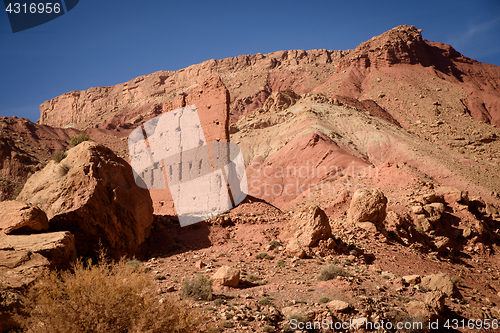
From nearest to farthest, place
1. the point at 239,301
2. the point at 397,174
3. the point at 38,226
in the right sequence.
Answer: the point at 239,301 → the point at 38,226 → the point at 397,174

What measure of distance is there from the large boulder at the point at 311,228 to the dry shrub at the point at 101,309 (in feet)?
27.7

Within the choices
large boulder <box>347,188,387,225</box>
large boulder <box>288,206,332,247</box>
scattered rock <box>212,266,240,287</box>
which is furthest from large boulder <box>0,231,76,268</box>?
large boulder <box>347,188,387,225</box>

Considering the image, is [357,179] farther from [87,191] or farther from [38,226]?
[38,226]

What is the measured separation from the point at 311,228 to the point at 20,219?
1014cm

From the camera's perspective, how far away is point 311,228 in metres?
13.5

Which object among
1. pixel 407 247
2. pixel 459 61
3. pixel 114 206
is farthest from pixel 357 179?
pixel 459 61

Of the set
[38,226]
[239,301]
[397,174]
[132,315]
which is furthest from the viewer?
[397,174]

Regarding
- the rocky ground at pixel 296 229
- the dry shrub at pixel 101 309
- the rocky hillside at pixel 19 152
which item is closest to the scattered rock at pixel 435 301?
the rocky ground at pixel 296 229

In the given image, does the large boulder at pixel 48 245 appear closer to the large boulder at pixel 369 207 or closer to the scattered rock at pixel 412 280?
the scattered rock at pixel 412 280

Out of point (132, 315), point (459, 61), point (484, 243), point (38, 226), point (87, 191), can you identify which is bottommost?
point (484, 243)

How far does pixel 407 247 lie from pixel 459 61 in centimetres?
9670

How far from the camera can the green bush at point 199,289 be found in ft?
27.6

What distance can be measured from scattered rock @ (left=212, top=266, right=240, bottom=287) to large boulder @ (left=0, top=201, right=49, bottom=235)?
5.77m

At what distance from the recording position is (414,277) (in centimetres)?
1114
